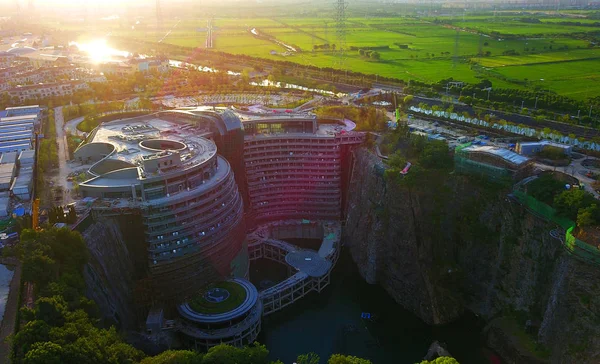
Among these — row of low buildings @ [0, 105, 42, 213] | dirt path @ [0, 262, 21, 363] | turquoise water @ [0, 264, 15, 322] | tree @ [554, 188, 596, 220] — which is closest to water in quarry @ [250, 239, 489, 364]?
tree @ [554, 188, 596, 220]

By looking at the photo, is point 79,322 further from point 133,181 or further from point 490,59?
point 490,59

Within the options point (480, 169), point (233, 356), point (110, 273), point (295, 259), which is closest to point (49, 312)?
point (110, 273)

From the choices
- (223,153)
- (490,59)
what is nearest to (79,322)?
(223,153)

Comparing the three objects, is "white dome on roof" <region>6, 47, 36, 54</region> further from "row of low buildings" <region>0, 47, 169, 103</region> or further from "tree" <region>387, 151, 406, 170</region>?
"tree" <region>387, 151, 406, 170</region>

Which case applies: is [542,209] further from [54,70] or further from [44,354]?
[54,70]

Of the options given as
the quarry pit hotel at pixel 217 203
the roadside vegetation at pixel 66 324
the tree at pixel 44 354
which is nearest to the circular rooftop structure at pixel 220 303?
the quarry pit hotel at pixel 217 203

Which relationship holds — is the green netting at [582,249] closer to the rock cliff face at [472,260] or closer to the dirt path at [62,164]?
the rock cliff face at [472,260]

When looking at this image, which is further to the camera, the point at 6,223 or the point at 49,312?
the point at 6,223
